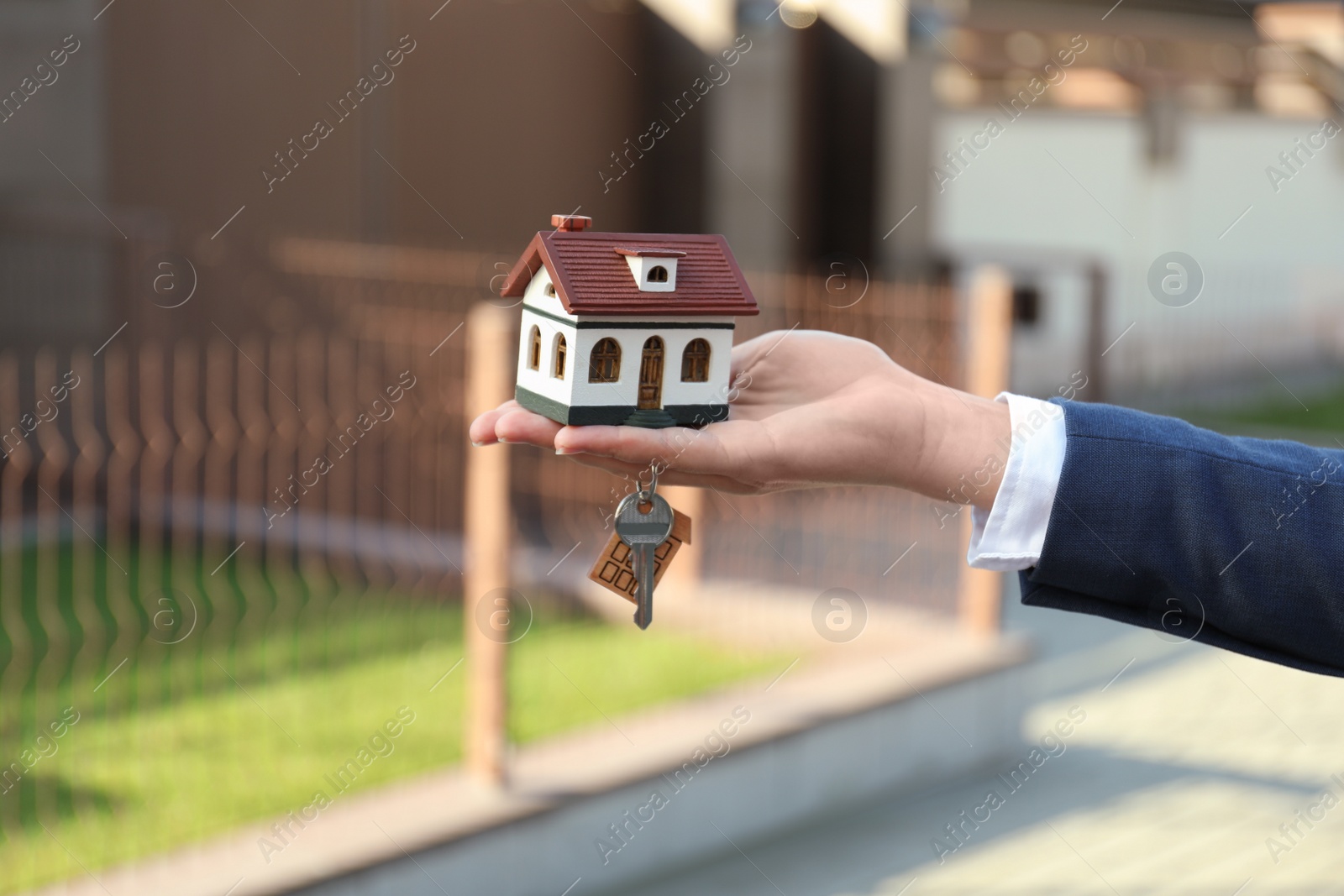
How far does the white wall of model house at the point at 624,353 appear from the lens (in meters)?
1.97

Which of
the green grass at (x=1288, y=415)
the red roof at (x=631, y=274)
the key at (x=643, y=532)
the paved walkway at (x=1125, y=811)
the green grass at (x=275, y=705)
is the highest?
the red roof at (x=631, y=274)

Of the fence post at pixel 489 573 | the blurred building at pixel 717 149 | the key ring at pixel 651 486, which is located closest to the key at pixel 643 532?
the key ring at pixel 651 486

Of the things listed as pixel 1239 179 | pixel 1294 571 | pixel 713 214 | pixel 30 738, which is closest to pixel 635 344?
pixel 1294 571

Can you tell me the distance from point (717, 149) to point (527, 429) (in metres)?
10.1

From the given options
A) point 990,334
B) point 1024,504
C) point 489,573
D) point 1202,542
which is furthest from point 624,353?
point 990,334

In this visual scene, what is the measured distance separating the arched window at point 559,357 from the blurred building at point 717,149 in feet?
19.1

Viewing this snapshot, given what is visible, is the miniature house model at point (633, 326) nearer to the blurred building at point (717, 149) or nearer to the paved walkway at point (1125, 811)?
the paved walkway at point (1125, 811)

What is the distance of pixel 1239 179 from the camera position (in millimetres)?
17375

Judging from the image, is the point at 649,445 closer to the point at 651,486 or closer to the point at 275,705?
the point at 651,486

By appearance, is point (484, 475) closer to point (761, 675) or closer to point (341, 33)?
point (761, 675)

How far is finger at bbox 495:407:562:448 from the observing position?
191 cm

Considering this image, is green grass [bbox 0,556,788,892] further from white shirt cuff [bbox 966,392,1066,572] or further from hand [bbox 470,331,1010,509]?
white shirt cuff [bbox 966,392,1066,572]

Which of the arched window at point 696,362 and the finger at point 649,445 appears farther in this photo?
the arched window at point 696,362

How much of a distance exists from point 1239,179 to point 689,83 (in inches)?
348
